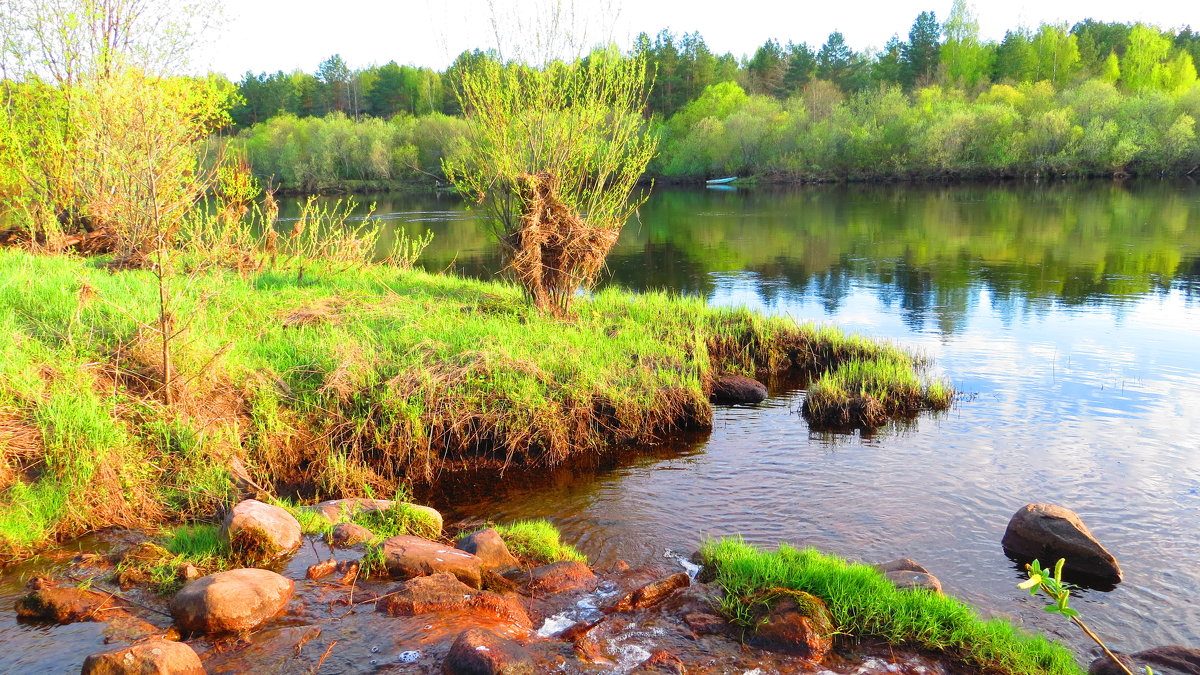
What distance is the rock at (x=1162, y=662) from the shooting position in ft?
18.2

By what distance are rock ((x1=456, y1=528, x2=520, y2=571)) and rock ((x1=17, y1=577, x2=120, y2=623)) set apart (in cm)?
281

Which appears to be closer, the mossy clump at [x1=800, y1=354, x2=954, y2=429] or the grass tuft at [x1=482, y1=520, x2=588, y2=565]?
the grass tuft at [x1=482, y1=520, x2=588, y2=565]

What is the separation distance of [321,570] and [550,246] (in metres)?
8.89

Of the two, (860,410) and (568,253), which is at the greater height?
(568,253)

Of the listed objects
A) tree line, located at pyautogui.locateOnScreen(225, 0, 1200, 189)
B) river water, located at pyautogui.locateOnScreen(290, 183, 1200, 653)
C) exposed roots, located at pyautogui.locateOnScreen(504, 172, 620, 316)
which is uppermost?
tree line, located at pyautogui.locateOnScreen(225, 0, 1200, 189)

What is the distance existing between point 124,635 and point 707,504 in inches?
229

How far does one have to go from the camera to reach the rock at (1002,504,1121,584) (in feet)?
23.9

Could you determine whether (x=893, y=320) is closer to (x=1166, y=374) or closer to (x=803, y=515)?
(x=1166, y=374)

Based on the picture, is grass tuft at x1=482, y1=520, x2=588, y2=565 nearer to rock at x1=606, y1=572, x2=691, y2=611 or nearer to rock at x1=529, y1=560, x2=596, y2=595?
rock at x1=529, y1=560, x2=596, y2=595

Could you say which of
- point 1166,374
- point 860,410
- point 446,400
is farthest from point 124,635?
point 1166,374

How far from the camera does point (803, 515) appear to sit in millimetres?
8742

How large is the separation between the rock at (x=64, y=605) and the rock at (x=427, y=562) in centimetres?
206

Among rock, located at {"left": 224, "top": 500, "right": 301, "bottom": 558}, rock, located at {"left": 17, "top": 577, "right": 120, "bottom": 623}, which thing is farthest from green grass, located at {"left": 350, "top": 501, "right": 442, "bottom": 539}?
rock, located at {"left": 17, "top": 577, "right": 120, "bottom": 623}

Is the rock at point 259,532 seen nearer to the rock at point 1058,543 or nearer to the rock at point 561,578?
the rock at point 561,578
